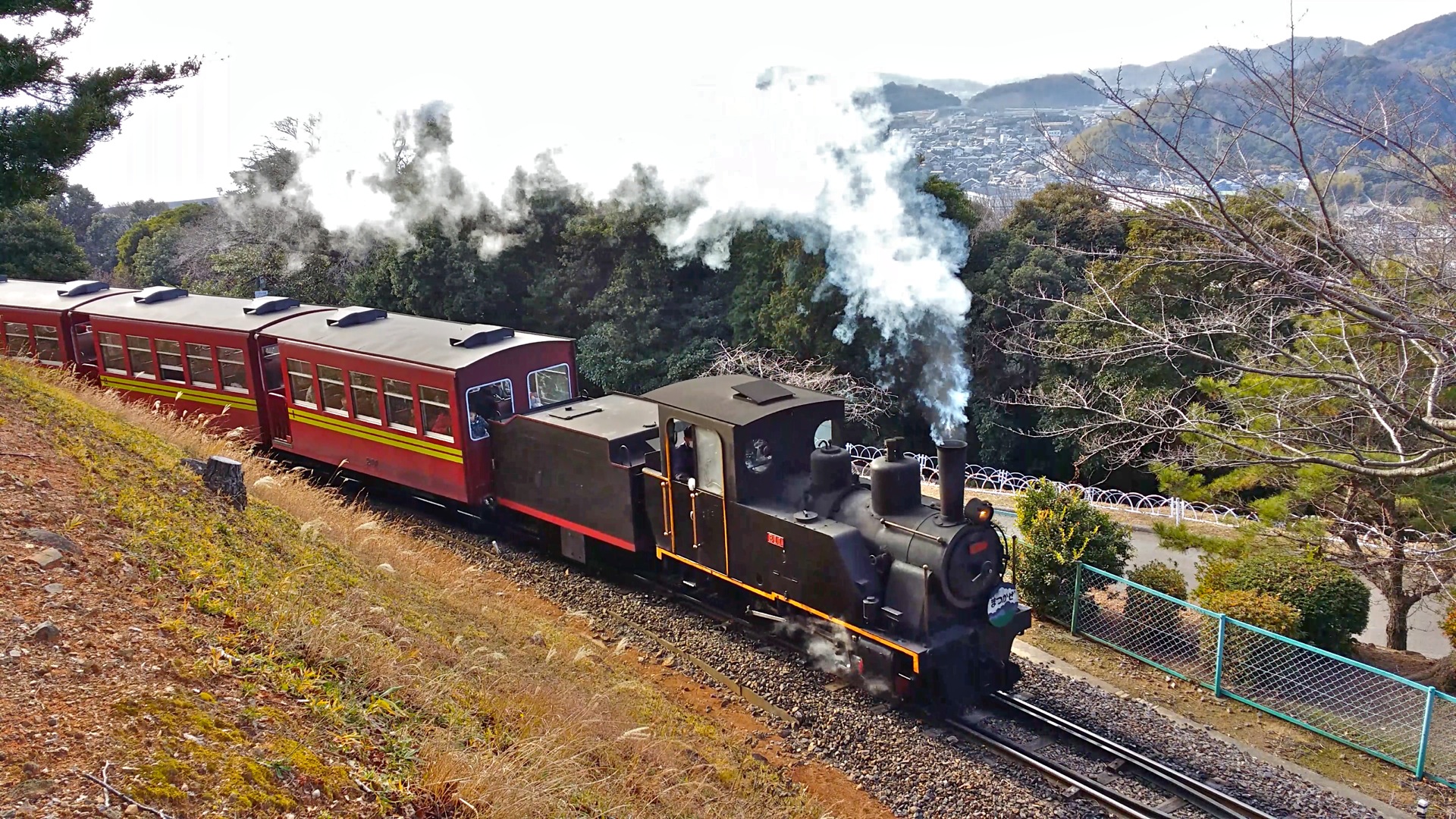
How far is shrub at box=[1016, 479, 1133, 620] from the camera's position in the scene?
422 inches

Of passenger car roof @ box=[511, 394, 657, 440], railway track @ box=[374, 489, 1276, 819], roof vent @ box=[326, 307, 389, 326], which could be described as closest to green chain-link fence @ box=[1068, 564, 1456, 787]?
railway track @ box=[374, 489, 1276, 819]

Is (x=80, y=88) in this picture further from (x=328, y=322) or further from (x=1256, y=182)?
(x=1256, y=182)

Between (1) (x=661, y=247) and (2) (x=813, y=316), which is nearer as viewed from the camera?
(2) (x=813, y=316)

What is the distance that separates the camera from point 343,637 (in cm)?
582

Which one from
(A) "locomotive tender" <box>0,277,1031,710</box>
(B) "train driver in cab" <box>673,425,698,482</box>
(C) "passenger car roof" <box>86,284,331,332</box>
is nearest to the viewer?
(A) "locomotive tender" <box>0,277,1031,710</box>

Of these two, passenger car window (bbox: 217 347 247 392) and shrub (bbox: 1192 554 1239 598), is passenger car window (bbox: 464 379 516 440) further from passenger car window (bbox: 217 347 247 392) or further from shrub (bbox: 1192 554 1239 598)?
shrub (bbox: 1192 554 1239 598)

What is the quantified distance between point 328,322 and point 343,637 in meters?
9.01

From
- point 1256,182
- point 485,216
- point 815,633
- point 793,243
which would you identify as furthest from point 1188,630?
point 485,216

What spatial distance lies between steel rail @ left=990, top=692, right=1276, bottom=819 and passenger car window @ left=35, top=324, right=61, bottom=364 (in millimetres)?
16368

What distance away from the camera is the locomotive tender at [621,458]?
8234 millimetres

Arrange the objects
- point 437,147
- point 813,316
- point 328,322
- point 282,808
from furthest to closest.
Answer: point 437,147 → point 813,316 → point 328,322 → point 282,808

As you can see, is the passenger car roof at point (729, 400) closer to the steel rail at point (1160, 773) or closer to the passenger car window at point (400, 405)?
the steel rail at point (1160, 773)

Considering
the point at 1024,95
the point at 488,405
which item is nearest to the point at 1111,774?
the point at 488,405

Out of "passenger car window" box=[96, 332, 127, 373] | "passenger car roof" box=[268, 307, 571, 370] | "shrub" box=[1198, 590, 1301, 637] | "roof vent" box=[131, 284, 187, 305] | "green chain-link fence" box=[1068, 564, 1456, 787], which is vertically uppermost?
"roof vent" box=[131, 284, 187, 305]
